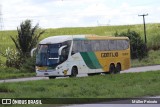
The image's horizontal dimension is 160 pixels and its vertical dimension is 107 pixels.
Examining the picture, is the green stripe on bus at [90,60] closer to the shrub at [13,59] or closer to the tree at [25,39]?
the tree at [25,39]

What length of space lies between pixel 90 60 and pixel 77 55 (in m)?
1.88

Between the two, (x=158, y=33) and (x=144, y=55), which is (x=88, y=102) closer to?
(x=144, y=55)

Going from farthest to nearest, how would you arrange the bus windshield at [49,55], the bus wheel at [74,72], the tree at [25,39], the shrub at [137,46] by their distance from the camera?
the shrub at [137,46], the tree at [25,39], the bus wheel at [74,72], the bus windshield at [49,55]

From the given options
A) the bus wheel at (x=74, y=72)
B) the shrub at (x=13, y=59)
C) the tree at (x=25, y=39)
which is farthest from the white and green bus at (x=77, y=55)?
the shrub at (x=13, y=59)

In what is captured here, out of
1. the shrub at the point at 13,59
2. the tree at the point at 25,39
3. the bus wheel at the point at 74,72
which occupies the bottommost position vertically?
the bus wheel at the point at 74,72

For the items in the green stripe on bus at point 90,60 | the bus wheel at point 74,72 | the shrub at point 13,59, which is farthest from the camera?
the shrub at point 13,59

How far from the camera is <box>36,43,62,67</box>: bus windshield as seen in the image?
3217 centimetres

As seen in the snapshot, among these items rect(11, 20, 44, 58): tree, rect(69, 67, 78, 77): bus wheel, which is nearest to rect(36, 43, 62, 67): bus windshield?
rect(69, 67, 78, 77): bus wheel

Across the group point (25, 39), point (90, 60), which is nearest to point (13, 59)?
point (25, 39)

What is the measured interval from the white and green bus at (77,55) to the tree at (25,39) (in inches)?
533

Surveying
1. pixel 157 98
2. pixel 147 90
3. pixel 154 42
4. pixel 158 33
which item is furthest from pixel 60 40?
pixel 158 33

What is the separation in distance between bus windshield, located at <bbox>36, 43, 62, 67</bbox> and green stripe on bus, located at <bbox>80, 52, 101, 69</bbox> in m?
2.52

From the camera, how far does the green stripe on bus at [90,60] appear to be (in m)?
34.3

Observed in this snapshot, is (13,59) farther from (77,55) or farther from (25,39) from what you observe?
(77,55)
